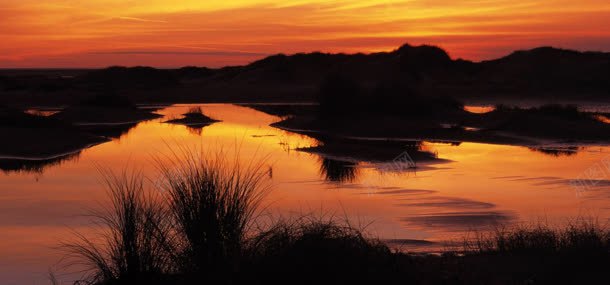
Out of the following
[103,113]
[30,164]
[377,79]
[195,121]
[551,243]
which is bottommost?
[551,243]

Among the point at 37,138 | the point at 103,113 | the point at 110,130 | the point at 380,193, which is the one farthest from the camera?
the point at 103,113

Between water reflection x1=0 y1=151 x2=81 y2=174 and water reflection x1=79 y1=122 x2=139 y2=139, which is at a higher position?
water reflection x1=79 y1=122 x2=139 y2=139

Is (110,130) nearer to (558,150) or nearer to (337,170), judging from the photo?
(337,170)

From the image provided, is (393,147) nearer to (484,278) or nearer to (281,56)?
(484,278)

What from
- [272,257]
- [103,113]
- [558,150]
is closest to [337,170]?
[558,150]

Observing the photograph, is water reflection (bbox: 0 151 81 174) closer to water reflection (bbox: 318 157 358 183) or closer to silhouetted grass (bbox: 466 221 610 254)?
water reflection (bbox: 318 157 358 183)

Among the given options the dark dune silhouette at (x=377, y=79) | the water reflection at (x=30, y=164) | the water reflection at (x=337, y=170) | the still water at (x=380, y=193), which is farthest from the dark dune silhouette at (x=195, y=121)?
the dark dune silhouette at (x=377, y=79)

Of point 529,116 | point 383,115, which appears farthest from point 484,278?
point 383,115

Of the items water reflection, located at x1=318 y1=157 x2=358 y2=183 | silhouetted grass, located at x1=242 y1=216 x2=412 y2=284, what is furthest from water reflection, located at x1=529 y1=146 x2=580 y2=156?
silhouetted grass, located at x1=242 y1=216 x2=412 y2=284

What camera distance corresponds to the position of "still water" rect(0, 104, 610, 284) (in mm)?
11867

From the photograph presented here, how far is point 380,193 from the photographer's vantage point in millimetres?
15602

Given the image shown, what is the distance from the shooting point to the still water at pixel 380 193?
1187 centimetres

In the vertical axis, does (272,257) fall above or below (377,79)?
below

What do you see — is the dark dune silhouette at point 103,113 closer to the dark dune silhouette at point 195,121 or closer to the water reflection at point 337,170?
the dark dune silhouette at point 195,121
